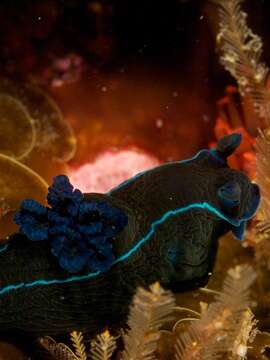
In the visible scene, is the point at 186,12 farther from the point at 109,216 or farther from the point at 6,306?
the point at 6,306

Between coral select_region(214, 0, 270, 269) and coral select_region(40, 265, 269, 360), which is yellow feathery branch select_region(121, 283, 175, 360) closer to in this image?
coral select_region(40, 265, 269, 360)

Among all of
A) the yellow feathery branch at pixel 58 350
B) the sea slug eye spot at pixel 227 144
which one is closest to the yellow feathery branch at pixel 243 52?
the sea slug eye spot at pixel 227 144

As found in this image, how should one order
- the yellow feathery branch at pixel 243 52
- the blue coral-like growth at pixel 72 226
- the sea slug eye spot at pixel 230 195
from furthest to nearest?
the yellow feathery branch at pixel 243 52, the sea slug eye spot at pixel 230 195, the blue coral-like growth at pixel 72 226

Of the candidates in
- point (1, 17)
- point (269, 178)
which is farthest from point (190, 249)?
point (1, 17)

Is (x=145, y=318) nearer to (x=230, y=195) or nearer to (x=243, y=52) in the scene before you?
(x=230, y=195)

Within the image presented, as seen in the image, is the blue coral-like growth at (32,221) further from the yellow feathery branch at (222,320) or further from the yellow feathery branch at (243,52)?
the yellow feathery branch at (243,52)

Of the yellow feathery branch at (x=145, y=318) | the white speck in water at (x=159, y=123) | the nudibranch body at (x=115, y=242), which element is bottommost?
the yellow feathery branch at (x=145, y=318)

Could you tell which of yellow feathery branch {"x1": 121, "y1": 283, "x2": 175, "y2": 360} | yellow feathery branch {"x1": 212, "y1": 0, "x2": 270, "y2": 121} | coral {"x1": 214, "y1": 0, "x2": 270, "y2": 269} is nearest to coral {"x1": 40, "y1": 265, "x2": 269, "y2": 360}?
yellow feathery branch {"x1": 121, "y1": 283, "x2": 175, "y2": 360}
